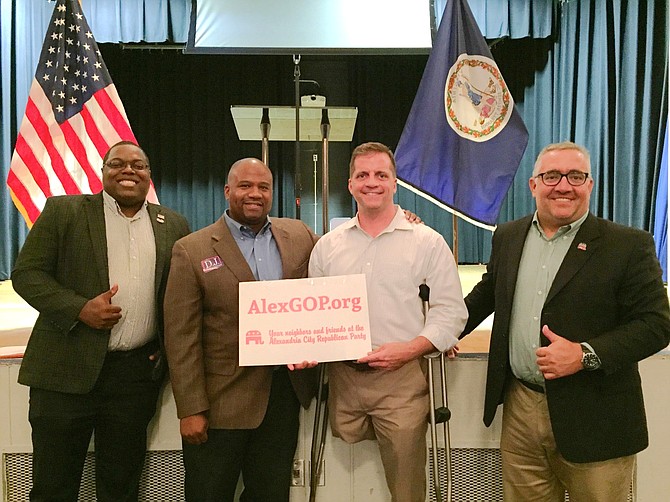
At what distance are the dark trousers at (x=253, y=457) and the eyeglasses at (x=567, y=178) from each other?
1.14 meters

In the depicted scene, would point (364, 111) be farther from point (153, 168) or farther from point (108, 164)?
point (108, 164)

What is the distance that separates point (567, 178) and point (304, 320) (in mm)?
980

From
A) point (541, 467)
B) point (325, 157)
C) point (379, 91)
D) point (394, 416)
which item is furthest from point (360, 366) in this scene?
point (379, 91)

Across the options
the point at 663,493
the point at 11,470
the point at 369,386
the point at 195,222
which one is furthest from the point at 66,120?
the point at 195,222

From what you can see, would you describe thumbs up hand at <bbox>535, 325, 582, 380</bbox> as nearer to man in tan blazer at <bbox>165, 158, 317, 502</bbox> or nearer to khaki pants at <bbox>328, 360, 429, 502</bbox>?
khaki pants at <bbox>328, 360, 429, 502</bbox>

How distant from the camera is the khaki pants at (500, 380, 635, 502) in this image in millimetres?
1935

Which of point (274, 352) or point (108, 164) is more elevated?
point (108, 164)

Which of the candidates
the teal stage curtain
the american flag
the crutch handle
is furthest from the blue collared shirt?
the teal stage curtain

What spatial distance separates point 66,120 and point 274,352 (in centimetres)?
198

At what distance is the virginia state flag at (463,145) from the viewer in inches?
118

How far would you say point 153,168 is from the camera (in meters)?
9.72

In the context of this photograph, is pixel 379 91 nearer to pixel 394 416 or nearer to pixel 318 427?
pixel 318 427

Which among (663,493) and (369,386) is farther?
(663,493)

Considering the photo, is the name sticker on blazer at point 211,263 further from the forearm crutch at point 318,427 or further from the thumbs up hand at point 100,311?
the forearm crutch at point 318,427
